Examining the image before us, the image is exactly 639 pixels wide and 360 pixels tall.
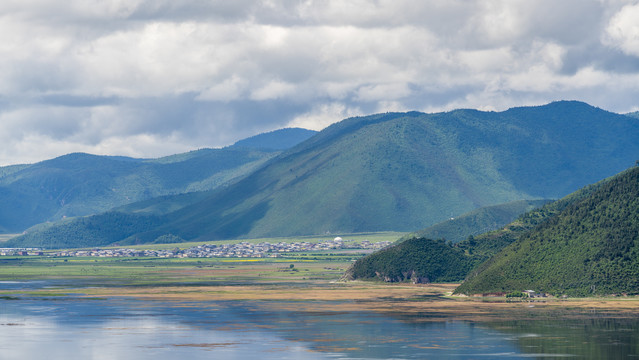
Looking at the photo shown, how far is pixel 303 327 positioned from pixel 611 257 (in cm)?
6520

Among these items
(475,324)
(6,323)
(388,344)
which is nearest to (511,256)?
(475,324)

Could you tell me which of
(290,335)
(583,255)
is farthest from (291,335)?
(583,255)

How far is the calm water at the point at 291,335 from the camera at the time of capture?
112062 mm

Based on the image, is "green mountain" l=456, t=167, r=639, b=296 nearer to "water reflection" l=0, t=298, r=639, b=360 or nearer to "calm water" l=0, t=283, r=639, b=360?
"calm water" l=0, t=283, r=639, b=360

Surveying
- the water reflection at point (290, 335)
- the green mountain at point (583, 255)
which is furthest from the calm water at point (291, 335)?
the green mountain at point (583, 255)

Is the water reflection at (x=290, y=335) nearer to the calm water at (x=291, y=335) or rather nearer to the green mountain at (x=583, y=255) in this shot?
the calm water at (x=291, y=335)

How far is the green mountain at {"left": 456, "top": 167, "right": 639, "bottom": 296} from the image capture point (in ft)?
576

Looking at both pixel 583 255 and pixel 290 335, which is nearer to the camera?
pixel 290 335

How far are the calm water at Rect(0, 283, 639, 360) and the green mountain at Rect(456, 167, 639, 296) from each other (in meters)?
32.7

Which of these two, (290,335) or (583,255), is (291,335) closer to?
(290,335)

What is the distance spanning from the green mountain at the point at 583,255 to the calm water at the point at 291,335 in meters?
32.7

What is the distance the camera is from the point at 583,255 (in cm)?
18175

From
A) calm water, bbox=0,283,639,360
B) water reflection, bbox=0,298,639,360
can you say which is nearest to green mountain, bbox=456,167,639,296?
calm water, bbox=0,283,639,360

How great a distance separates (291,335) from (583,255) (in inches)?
2868
